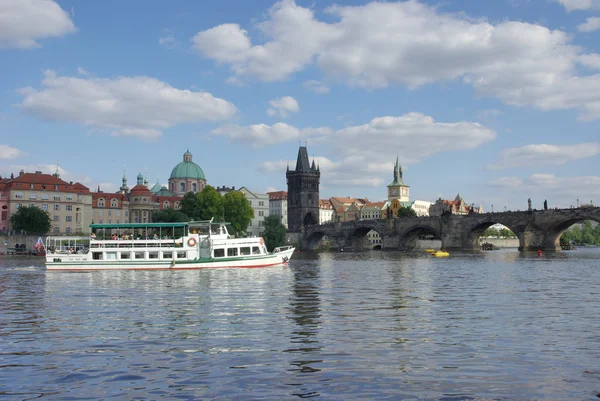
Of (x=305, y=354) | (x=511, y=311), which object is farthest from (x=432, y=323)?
(x=305, y=354)

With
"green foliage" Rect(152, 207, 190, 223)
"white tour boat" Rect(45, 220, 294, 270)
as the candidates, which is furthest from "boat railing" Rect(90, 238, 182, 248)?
"green foliage" Rect(152, 207, 190, 223)

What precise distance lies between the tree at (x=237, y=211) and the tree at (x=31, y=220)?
36516 mm

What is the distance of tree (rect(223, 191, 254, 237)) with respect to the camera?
143m

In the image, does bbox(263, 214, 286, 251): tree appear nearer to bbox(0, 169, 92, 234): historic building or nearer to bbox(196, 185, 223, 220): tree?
bbox(196, 185, 223, 220): tree

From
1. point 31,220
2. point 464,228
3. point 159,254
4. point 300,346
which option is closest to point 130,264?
point 159,254

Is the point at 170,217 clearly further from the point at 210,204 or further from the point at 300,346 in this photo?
the point at 300,346

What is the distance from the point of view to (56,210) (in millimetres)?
140000

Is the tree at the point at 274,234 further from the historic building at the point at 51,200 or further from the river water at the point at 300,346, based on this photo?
the river water at the point at 300,346

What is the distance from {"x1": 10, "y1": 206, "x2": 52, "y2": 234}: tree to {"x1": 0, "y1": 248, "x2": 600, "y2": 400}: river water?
99.1 meters

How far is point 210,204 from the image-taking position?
142 m

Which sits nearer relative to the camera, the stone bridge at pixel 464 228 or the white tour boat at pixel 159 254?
the white tour boat at pixel 159 254

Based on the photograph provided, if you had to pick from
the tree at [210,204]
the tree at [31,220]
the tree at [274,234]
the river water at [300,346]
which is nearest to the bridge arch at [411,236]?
the tree at [274,234]

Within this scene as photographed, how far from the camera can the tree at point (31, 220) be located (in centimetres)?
12638

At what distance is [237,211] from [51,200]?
1530 inches
